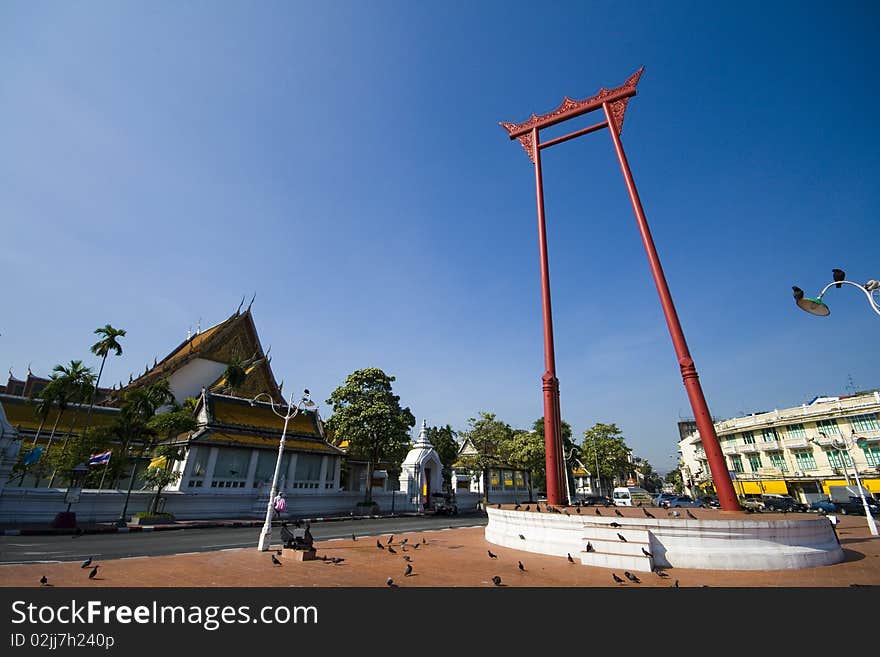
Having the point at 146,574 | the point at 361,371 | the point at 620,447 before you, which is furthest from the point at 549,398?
the point at 620,447

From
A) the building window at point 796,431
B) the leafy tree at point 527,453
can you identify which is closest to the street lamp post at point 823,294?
the leafy tree at point 527,453

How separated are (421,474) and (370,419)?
737cm

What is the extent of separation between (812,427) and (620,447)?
18.3m

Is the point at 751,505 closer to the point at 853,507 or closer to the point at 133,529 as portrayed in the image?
the point at 853,507

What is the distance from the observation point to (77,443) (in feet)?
73.9

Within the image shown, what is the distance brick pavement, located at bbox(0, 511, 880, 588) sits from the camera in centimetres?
758

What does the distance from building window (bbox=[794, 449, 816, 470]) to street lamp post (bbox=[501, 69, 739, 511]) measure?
4047 cm

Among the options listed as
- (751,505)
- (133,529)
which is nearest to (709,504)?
(751,505)

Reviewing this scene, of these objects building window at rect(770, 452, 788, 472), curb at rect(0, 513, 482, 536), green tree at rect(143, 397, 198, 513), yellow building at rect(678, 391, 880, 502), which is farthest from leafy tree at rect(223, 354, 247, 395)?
building window at rect(770, 452, 788, 472)

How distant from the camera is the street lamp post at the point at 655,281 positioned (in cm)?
1217

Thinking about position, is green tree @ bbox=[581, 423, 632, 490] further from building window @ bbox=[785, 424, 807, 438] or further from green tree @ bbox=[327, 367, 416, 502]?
green tree @ bbox=[327, 367, 416, 502]

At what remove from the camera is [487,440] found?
1893 inches
